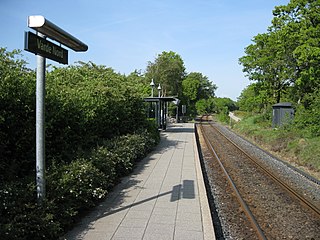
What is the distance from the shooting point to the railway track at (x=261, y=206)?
6.07m

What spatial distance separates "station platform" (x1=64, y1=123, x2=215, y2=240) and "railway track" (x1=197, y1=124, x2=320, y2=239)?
879 millimetres

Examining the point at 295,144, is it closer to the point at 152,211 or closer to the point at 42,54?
the point at 152,211

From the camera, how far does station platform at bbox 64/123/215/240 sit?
15.0 ft

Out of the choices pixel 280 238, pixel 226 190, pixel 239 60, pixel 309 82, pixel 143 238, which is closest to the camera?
pixel 143 238

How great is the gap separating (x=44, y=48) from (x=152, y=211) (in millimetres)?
3423

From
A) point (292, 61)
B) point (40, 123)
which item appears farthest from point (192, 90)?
point (40, 123)

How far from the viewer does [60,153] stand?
664 centimetres

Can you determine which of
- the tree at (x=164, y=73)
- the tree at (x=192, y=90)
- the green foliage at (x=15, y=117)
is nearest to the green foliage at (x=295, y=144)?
the green foliage at (x=15, y=117)

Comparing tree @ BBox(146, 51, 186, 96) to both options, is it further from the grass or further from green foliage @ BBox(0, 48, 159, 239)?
green foliage @ BBox(0, 48, 159, 239)

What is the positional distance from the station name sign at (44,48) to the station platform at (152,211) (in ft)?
8.55

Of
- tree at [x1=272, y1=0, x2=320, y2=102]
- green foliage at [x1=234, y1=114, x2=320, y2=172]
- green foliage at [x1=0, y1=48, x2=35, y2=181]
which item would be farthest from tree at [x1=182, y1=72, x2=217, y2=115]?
green foliage at [x1=0, y1=48, x2=35, y2=181]

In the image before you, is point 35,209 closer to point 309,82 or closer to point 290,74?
point 309,82

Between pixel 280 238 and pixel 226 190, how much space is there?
348 cm

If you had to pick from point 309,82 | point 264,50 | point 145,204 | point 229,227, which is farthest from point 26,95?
point 264,50
